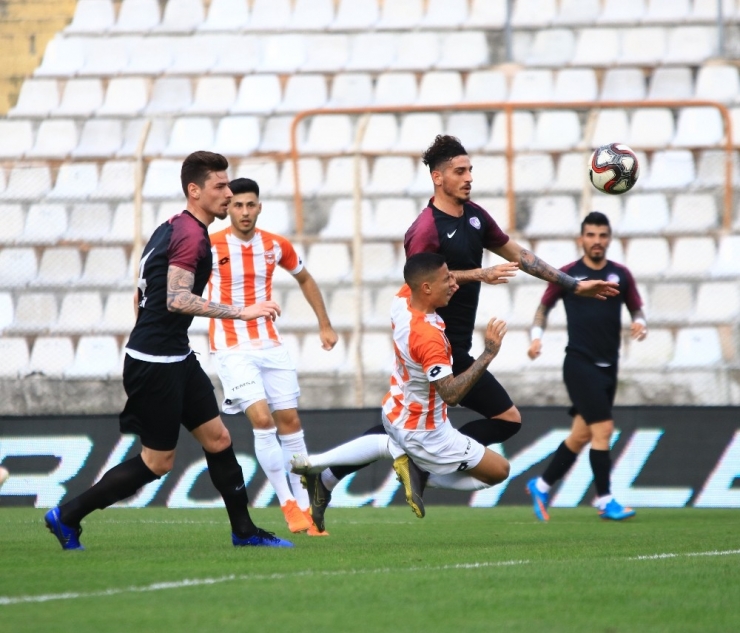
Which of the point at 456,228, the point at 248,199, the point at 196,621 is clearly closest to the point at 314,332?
the point at 248,199

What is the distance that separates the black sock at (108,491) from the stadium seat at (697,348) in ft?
23.3

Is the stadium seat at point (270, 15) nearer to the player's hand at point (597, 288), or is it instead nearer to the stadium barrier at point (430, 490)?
the stadium barrier at point (430, 490)

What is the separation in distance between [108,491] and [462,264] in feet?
7.85

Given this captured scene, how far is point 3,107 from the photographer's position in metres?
17.4

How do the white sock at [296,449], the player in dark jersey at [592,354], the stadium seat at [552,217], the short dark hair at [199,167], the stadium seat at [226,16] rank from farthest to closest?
1. the stadium seat at [226,16]
2. the stadium seat at [552,217]
3. the player in dark jersey at [592,354]
4. the white sock at [296,449]
5. the short dark hair at [199,167]

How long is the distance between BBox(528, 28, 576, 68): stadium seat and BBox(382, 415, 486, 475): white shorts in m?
9.72

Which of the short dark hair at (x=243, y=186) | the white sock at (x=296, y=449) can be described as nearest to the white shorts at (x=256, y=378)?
the white sock at (x=296, y=449)

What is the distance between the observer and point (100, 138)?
53.0 feet

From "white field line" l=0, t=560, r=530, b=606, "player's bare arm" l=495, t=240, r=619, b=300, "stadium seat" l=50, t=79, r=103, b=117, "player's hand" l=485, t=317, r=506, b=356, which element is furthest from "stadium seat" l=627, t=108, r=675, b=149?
"white field line" l=0, t=560, r=530, b=606

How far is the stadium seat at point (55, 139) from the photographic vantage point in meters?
16.1

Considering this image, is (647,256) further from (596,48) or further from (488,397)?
(488,397)

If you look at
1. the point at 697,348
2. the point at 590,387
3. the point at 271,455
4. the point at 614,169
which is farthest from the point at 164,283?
the point at 697,348

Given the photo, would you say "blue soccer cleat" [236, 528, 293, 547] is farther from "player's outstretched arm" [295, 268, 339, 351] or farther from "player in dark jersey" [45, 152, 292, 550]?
"player's outstretched arm" [295, 268, 339, 351]

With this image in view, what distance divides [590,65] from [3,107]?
7.93 m
